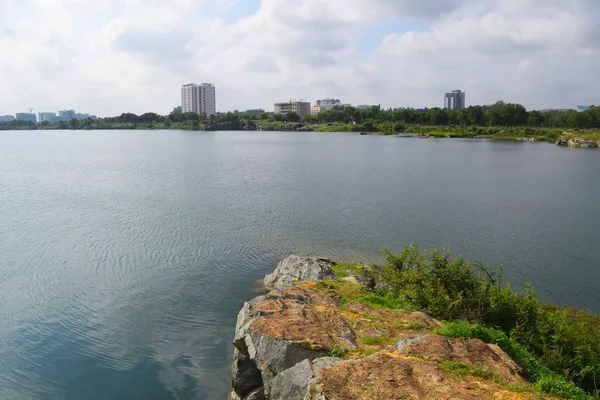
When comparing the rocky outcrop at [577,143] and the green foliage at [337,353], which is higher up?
the rocky outcrop at [577,143]

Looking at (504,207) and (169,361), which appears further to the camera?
(504,207)

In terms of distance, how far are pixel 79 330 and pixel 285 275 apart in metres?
8.39

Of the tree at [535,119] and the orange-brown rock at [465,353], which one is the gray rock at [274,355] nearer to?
the orange-brown rock at [465,353]

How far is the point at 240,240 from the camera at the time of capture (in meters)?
28.0

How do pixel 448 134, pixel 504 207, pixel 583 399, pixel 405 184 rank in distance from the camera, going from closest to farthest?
pixel 583 399, pixel 504 207, pixel 405 184, pixel 448 134

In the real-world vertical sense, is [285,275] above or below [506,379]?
below

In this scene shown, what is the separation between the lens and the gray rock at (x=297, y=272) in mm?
18750

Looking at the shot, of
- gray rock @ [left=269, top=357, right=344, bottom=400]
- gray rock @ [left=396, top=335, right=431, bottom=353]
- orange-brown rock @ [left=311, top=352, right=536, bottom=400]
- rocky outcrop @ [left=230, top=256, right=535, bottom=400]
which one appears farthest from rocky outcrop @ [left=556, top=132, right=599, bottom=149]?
gray rock @ [left=269, top=357, right=344, bottom=400]

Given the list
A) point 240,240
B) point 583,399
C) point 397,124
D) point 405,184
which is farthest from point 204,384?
point 397,124

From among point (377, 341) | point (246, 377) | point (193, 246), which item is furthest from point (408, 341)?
point (193, 246)

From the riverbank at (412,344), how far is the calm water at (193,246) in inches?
142

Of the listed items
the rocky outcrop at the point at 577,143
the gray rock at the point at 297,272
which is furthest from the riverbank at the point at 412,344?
the rocky outcrop at the point at 577,143

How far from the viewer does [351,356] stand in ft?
32.6

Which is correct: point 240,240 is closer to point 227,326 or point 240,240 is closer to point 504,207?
point 227,326
